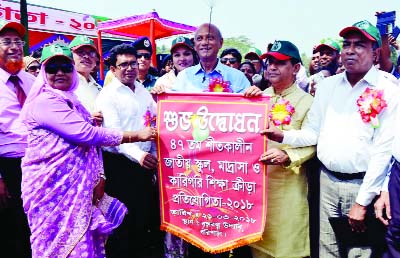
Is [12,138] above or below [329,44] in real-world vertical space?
Answer: below

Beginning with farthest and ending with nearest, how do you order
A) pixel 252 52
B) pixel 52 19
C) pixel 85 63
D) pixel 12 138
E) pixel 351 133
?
pixel 52 19
pixel 252 52
pixel 85 63
pixel 12 138
pixel 351 133

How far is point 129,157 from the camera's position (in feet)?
12.0

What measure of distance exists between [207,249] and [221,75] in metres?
1.57

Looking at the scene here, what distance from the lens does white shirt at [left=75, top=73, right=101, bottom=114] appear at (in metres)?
4.11

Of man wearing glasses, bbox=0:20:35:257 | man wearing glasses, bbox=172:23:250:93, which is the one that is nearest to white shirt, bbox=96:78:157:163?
man wearing glasses, bbox=172:23:250:93

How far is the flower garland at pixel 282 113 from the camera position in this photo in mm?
3334

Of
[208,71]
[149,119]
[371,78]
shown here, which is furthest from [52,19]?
[371,78]

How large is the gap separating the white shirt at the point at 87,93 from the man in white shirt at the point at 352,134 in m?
1.88

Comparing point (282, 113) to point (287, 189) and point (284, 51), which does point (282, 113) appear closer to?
point (284, 51)

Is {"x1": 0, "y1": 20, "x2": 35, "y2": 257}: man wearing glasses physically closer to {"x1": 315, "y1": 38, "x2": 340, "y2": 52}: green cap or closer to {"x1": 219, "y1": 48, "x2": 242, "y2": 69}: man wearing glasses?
{"x1": 219, "y1": 48, "x2": 242, "y2": 69}: man wearing glasses

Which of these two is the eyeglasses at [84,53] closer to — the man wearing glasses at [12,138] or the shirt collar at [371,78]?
the man wearing glasses at [12,138]

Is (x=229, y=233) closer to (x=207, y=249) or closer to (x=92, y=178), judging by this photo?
(x=207, y=249)

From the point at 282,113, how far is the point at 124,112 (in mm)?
1365

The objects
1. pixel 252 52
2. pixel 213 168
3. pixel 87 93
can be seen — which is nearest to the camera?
pixel 213 168
